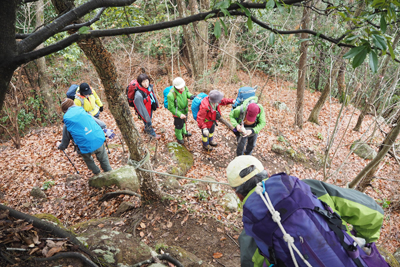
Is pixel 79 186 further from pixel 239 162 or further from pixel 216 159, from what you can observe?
pixel 239 162

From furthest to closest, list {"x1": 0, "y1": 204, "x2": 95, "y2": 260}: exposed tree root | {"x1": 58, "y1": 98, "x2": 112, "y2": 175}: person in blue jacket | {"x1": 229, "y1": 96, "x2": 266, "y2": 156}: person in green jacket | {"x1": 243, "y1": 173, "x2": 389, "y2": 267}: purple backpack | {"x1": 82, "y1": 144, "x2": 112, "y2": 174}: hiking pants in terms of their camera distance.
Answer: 1. {"x1": 229, "y1": 96, "x2": 266, "y2": 156}: person in green jacket
2. {"x1": 82, "y1": 144, "x2": 112, "y2": 174}: hiking pants
3. {"x1": 58, "y1": 98, "x2": 112, "y2": 175}: person in blue jacket
4. {"x1": 0, "y1": 204, "x2": 95, "y2": 260}: exposed tree root
5. {"x1": 243, "y1": 173, "x2": 389, "y2": 267}: purple backpack

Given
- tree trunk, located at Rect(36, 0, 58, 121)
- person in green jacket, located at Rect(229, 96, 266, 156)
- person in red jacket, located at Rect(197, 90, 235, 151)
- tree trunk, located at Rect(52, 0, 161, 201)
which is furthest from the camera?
tree trunk, located at Rect(36, 0, 58, 121)

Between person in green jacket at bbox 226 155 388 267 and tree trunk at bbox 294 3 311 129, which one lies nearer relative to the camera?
person in green jacket at bbox 226 155 388 267

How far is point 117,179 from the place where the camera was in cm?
515

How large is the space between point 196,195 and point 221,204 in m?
0.61

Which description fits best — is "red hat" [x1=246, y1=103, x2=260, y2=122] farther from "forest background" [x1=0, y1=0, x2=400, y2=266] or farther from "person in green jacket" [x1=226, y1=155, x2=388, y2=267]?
"person in green jacket" [x1=226, y1=155, x2=388, y2=267]

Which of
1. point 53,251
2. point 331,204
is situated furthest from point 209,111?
point 53,251

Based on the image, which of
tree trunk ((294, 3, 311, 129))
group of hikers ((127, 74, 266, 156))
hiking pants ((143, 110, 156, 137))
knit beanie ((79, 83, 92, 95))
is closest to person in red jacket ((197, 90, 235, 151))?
group of hikers ((127, 74, 266, 156))

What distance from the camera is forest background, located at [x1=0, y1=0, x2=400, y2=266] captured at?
1.48 metres

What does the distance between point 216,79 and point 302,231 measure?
976 cm

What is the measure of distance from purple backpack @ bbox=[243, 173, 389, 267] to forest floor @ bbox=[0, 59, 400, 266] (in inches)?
85.2

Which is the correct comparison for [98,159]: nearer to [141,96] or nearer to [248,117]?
[141,96]

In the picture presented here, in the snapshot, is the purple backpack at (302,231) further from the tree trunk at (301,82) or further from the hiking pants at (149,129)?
the tree trunk at (301,82)

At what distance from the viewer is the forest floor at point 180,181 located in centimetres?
389
